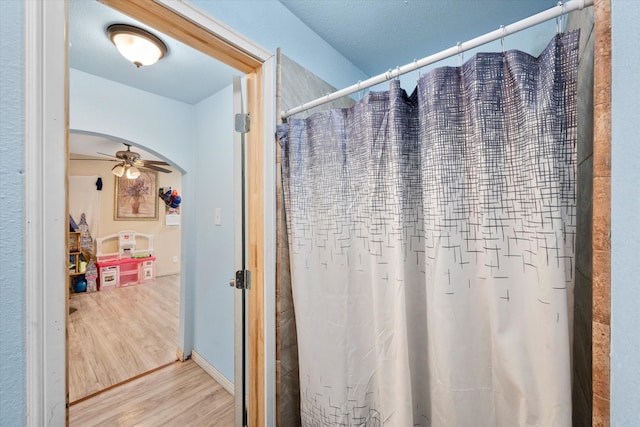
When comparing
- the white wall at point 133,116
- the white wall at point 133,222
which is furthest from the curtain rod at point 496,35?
the white wall at point 133,222

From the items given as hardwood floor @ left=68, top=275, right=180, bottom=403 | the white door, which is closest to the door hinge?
the white door

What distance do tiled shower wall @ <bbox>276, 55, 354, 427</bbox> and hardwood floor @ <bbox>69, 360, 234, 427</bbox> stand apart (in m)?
0.78

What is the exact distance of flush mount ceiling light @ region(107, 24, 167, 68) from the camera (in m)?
1.41

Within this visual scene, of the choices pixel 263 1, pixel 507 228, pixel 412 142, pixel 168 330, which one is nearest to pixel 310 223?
pixel 412 142

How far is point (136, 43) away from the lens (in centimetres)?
146

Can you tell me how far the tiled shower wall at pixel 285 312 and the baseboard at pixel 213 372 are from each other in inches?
36.7

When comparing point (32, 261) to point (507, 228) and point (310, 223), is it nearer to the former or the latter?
point (310, 223)

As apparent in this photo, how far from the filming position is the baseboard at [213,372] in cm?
196

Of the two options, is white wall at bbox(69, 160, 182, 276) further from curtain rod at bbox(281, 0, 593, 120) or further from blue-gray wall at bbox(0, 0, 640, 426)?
curtain rod at bbox(281, 0, 593, 120)

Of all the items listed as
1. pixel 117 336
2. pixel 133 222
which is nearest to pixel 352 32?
pixel 117 336

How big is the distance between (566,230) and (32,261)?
1.29 meters
